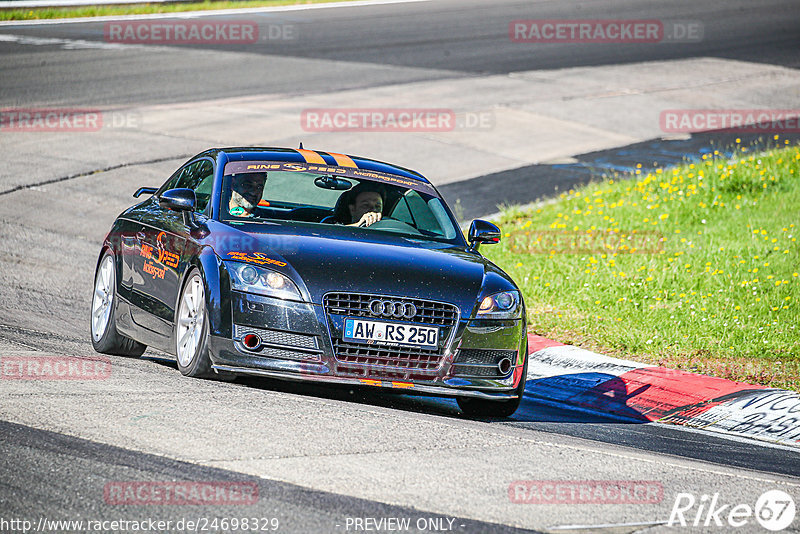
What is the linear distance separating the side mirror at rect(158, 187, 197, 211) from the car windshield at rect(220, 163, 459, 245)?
22cm

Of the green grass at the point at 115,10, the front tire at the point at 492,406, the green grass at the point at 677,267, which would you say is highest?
the green grass at the point at 115,10

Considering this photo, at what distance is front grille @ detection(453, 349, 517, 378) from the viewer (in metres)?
7.21

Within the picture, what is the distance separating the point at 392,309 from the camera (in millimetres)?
6977

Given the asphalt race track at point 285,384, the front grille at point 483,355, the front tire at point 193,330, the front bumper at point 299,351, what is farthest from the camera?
the front grille at point 483,355

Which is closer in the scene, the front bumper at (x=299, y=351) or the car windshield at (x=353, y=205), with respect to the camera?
the front bumper at (x=299, y=351)

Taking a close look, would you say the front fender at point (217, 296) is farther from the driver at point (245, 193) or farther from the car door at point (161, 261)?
the driver at point (245, 193)

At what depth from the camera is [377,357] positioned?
23.0 ft

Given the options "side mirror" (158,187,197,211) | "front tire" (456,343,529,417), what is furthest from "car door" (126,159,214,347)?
"front tire" (456,343,529,417)

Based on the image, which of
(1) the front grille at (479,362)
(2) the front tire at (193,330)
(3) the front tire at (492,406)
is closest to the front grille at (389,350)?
(1) the front grille at (479,362)

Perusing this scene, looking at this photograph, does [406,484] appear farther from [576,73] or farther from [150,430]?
[576,73]

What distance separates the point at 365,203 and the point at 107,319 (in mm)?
2131

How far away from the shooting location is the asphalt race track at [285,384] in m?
5.05

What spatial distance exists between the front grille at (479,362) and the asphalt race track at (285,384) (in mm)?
391

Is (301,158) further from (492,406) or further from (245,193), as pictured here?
(492,406)
